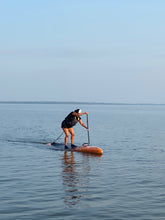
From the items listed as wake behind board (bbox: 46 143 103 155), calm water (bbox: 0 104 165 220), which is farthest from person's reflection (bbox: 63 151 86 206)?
wake behind board (bbox: 46 143 103 155)

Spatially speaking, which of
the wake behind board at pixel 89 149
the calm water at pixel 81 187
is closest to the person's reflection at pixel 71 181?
the calm water at pixel 81 187

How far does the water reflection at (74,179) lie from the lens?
34.6ft

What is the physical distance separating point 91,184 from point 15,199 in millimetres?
3080

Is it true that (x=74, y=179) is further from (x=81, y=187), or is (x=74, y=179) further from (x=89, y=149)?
(x=89, y=149)

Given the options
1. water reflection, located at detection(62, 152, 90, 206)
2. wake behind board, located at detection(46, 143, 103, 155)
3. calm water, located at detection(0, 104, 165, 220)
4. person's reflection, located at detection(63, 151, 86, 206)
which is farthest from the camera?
wake behind board, located at detection(46, 143, 103, 155)

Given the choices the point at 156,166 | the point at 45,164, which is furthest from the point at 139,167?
the point at 45,164

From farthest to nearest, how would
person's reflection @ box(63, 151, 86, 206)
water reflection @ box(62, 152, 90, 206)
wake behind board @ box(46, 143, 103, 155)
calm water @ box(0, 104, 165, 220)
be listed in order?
wake behind board @ box(46, 143, 103, 155) → water reflection @ box(62, 152, 90, 206) → person's reflection @ box(63, 151, 86, 206) → calm water @ box(0, 104, 165, 220)

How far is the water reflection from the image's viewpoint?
10.5 metres

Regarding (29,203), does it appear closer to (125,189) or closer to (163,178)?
(125,189)

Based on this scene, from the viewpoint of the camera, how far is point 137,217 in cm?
888

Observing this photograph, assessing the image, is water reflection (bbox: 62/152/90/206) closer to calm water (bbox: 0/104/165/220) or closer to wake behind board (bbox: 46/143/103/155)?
calm water (bbox: 0/104/165/220)

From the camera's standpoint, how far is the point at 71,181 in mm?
12758

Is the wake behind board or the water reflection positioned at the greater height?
the wake behind board

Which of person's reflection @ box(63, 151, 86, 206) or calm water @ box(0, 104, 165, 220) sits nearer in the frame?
calm water @ box(0, 104, 165, 220)
